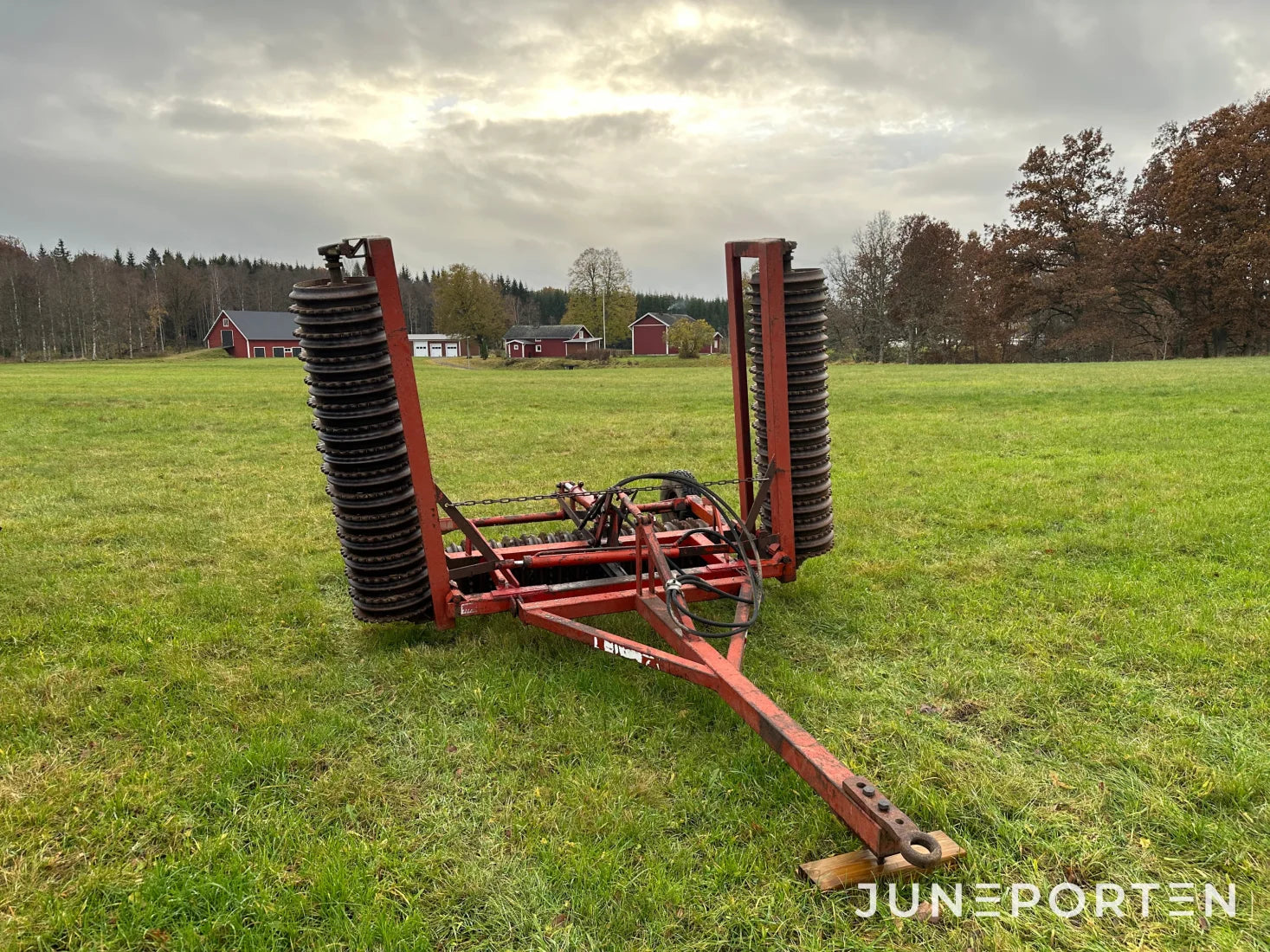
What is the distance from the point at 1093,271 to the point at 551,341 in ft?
178

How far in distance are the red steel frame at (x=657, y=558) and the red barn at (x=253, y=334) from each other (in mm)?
85416

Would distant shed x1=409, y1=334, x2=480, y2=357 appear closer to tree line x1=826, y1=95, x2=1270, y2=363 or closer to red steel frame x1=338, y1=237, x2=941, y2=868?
tree line x1=826, y1=95, x2=1270, y2=363

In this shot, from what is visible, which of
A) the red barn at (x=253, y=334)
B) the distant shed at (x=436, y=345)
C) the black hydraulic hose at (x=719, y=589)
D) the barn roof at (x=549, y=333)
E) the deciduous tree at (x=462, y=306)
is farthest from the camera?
the distant shed at (x=436, y=345)

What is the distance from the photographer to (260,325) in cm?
8438

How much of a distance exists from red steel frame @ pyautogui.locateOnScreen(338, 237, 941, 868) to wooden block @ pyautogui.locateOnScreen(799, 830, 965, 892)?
0.19 meters

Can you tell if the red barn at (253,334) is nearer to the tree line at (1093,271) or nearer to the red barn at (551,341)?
the red barn at (551,341)

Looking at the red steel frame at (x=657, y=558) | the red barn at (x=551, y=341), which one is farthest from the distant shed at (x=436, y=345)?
the red steel frame at (x=657, y=558)

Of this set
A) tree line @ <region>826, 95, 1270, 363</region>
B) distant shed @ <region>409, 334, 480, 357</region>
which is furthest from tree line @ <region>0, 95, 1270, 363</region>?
distant shed @ <region>409, 334, 480, 357</region>

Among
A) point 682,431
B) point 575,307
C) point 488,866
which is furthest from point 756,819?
point 575,307

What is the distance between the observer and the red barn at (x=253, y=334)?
82938 millimetres

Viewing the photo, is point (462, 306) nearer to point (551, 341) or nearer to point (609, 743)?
point (551, 341)

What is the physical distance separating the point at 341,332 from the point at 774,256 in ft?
8.42

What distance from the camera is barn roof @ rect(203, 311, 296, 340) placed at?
8294 cm

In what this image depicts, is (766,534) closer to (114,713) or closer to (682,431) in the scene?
(114,713)
